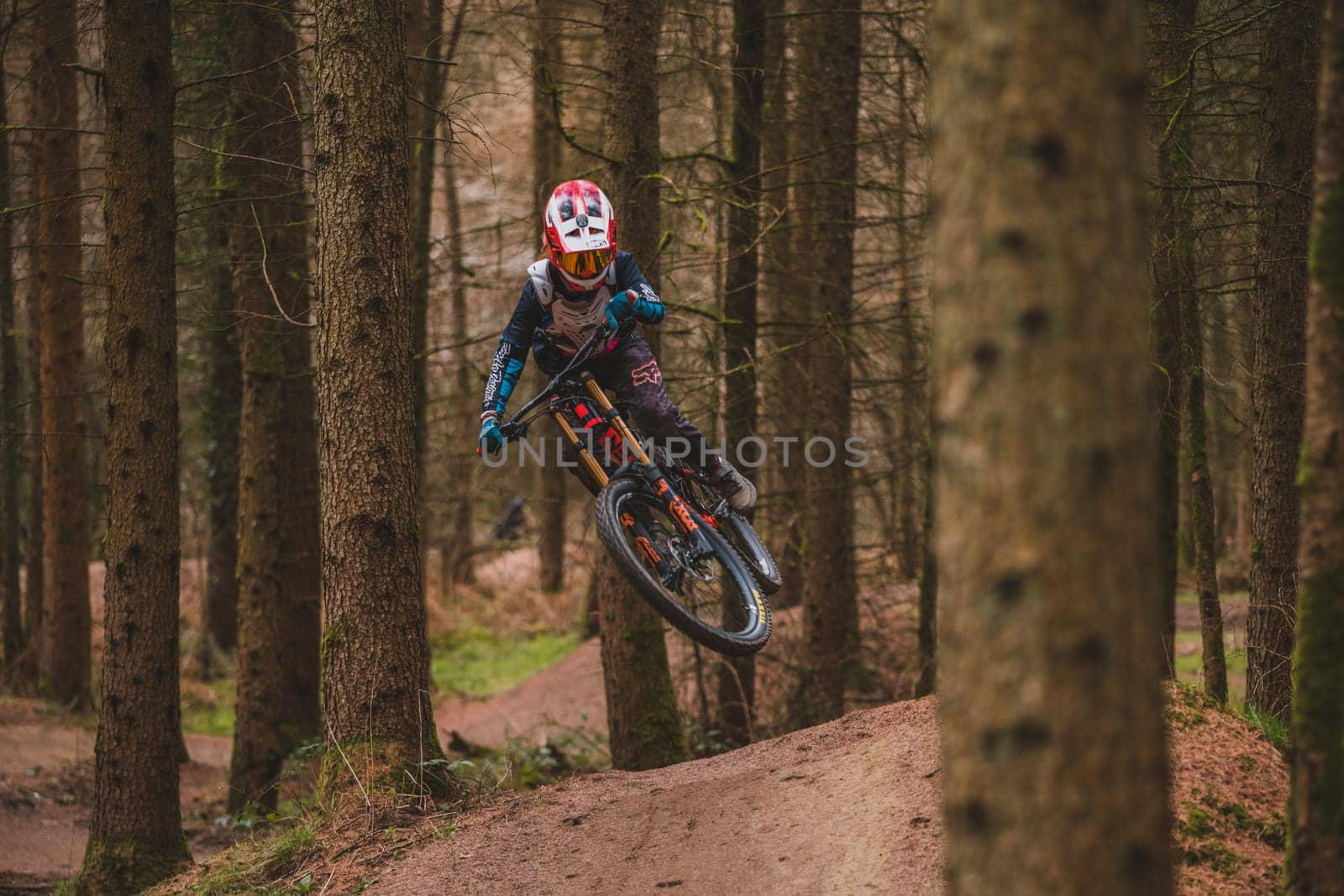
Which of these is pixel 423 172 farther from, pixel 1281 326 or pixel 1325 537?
pixel 1325 537

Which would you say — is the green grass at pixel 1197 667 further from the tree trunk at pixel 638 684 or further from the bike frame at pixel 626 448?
the bike frame at pixel 626 448

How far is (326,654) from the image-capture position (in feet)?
19.7

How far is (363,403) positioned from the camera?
5.93 m

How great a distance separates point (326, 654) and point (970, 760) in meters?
4.54

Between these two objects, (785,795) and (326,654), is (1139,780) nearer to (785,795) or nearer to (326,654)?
(785,795)

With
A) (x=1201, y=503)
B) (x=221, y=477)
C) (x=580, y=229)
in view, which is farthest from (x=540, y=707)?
(x=580, y=229)

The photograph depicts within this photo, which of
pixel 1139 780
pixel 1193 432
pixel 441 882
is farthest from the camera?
pixel 1193 432

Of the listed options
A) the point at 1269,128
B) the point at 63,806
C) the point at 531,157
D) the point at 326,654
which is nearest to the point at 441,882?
the point at 326,654

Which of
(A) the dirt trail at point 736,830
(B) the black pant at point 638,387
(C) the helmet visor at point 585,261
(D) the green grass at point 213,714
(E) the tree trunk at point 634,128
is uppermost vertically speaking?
(E) the tree trunk at point 634,128

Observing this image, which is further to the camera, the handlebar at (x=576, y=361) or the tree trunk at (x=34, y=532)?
the tree trunk at (x=34, y=532)

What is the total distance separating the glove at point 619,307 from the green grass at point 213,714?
1023cm

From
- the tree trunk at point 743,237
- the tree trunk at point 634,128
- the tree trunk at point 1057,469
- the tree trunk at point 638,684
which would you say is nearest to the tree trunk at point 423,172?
the tree trunk at point 634,128

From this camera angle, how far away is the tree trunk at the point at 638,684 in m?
8.42

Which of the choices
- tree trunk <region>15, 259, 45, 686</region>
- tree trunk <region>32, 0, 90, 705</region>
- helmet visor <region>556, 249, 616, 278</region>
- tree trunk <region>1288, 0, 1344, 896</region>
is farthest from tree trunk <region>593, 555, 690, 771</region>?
tree trunk <region>15, 259, 45, 686</region>
